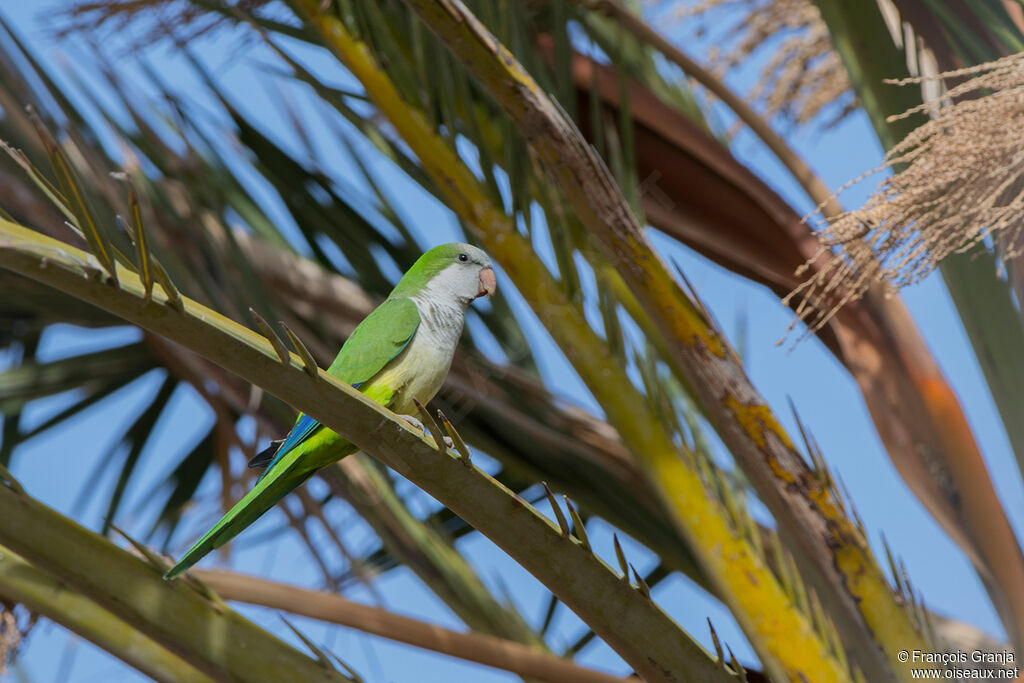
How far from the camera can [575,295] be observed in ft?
5.81

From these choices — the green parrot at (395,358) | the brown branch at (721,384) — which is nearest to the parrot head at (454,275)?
the green parrot at (395,358)

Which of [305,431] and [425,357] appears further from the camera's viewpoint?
[425,357]

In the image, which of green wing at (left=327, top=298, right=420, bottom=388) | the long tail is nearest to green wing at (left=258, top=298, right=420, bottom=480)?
green wing at (left=327, top=298, right=420, bottom=388)

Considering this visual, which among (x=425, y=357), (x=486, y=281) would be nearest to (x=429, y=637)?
(x=425, y=357)

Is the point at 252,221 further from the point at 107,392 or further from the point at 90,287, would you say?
the point at 90,287

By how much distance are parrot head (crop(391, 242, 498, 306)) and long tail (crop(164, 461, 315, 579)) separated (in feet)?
1.30

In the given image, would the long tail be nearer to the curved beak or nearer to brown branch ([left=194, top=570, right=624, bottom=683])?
brown branch ([left=194, top=570, right=624, bottom=683])

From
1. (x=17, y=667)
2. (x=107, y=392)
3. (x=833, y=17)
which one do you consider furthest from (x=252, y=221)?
(x=833, y=17)

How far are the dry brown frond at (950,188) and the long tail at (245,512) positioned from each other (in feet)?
2.73

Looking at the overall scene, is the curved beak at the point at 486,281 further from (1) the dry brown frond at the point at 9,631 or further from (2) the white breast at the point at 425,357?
(1) the dry brown frond at the point at 9,631

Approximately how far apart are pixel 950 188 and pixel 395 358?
91cm

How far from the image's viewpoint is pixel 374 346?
5.02 feet

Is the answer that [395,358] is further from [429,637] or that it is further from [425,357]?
[429,637]

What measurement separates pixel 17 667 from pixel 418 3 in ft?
5.03
